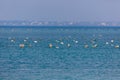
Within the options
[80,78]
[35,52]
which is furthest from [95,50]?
[80,78]

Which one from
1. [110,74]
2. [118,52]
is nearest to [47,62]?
[110,74]

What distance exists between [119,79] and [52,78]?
200 inches

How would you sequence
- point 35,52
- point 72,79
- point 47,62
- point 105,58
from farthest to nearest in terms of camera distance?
point 35,52 → point 105,58 → point 47,62 → point 72,79

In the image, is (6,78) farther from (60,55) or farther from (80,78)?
(60,55)

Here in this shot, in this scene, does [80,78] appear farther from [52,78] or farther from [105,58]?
[105,58]

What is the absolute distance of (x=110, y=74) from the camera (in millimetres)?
40875

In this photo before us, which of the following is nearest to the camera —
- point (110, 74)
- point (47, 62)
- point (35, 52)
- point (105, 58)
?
point (110, 74)

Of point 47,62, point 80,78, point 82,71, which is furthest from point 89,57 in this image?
point 80,78

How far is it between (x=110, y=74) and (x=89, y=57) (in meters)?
14.4

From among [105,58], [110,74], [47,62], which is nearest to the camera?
[110,74]

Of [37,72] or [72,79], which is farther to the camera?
[37,72]

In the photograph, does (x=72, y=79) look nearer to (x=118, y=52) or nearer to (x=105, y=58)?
(x=105, y=58)

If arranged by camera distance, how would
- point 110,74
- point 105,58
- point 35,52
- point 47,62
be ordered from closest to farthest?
1. point 110,74
2. point 47,62
3. point 105,58
4. point 35,52

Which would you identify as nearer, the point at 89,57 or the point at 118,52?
the point at 89,57
